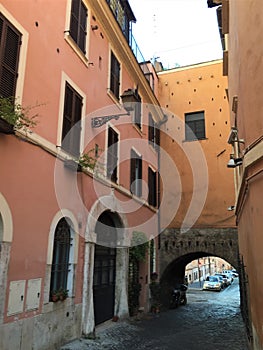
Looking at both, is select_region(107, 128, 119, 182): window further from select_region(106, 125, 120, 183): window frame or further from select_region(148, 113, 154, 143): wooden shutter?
select_region(148, 113, 154, 143): wooden shutter

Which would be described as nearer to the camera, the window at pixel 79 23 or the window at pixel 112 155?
the window at pixel 79 23

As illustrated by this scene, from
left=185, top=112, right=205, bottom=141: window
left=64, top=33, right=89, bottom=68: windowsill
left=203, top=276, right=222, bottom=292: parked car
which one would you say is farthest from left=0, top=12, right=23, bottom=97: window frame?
left=203, top=276, right=222, bottom=292: parked car

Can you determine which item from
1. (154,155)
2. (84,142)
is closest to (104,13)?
(84,142)

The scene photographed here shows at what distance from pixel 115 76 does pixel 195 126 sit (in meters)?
6.88

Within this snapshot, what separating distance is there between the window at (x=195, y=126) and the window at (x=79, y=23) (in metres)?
8.91

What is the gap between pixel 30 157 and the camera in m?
6.15

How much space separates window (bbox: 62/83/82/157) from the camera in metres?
7.58

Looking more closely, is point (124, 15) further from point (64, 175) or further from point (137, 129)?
point (64, 175)

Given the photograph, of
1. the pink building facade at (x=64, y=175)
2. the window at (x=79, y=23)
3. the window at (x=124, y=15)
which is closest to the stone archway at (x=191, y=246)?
the pink building facade at (x=64, y=175)

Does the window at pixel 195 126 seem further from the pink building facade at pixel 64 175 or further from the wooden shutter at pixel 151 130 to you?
the pink building facade at pixel 64 175

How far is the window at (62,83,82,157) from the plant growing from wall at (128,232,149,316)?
4.75m

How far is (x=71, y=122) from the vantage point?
7.80 metres

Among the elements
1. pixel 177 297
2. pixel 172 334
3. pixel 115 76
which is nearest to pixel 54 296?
pixel 172 334

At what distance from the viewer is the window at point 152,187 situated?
14494mm
